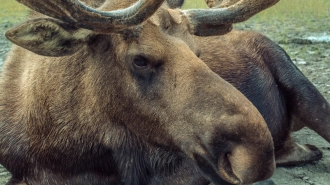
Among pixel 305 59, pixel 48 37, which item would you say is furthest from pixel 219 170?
pixel 305 59

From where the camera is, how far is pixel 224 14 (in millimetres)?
3785

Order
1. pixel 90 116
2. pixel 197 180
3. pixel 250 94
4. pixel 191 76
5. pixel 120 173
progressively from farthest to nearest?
pixel 250 94
pixel 197 180
pixel 120 173
pixel 90 116
pixel 191 76

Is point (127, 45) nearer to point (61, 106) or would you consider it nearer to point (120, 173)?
point (61, 106)

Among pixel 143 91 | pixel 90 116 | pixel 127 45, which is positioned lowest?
pixel 90 116

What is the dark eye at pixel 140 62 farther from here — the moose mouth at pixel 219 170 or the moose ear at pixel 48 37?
the moose mouth at pixel 219 170

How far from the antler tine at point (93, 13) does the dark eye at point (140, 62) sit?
23 centimetres

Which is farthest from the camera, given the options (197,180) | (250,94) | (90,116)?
(250,94)

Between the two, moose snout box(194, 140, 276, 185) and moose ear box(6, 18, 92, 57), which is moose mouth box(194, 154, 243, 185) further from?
moose ear box(6, 18, 92, 57)

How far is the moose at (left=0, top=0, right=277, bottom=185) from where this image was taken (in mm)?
3068

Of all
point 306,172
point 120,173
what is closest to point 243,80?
point 306,172

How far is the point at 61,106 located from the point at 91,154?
37 cm

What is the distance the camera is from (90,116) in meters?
3.64

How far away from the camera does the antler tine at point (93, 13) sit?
3.07 meters

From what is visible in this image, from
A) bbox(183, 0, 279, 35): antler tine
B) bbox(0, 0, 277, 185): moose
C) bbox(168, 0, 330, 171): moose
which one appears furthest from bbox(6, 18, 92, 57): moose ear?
bbox(168, 0, 330, 171): moose
